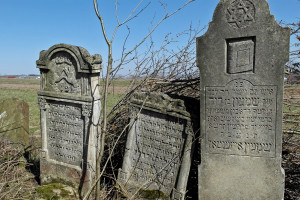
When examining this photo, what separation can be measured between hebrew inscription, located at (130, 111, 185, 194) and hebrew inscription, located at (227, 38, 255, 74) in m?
1.12

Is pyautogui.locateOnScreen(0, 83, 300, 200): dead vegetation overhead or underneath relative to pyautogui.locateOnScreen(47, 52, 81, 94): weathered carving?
underneath

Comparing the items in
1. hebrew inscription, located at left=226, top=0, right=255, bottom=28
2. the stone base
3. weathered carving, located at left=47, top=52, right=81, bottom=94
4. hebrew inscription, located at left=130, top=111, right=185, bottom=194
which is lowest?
the stone base

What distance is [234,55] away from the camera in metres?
3.67

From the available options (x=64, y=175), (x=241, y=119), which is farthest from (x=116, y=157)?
(x=241, y=119)

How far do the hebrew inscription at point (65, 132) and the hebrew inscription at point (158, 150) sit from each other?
3.47 ft

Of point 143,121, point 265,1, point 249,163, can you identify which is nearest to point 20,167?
point 143,121

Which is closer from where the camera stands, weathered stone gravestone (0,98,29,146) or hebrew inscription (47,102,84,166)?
hebrew inscription (47,102,84,166)

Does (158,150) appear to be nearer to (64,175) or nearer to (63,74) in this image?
(64,175)

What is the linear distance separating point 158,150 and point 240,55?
1.95 m

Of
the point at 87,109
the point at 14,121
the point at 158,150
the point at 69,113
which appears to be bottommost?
the point at 158,150

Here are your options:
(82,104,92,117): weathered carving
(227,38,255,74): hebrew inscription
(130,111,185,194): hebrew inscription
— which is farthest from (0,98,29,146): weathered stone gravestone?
(227,38,255,74): hebrew inscription

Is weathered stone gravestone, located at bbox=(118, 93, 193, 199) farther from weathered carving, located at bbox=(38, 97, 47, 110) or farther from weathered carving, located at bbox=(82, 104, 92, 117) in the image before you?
weathered carving, located at bbox=(38, 97, 47, 110)

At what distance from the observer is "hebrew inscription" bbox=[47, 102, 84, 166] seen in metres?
4.68

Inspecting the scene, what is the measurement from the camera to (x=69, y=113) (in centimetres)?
473
